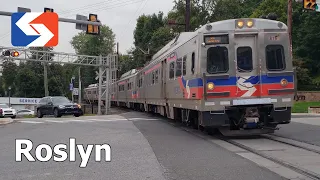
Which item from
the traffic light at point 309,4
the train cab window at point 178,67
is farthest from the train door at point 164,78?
the traffic light at point 309,4

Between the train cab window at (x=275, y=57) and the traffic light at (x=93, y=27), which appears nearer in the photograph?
the train cab window at (x=275, y=57)

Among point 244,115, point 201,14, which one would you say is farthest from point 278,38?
point 201,14

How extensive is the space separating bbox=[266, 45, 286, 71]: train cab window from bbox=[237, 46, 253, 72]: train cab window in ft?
1.69

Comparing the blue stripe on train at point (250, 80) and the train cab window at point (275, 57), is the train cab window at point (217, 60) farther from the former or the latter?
the train cab window at point (275, 57)

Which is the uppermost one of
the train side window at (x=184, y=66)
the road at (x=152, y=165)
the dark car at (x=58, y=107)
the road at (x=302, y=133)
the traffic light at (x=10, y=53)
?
the traffic light at (x=10, y=53)

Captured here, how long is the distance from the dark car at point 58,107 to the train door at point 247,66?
17157 millimetres

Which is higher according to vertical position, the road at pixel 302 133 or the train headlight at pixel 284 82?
the train headlight at pixel 284 82

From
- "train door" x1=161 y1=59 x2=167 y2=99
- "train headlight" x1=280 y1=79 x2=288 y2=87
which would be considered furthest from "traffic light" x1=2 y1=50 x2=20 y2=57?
"train headlight" x1=280 y1=79 x2=288 y2=87

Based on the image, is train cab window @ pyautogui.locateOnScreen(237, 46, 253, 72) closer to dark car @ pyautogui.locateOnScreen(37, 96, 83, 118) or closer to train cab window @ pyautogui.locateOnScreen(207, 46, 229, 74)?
train cab window @ pyautogui.locateOnScreen(207, 46, 229, 74)

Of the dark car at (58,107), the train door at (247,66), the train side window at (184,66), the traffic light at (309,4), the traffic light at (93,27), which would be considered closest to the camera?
the train door at (247,66)

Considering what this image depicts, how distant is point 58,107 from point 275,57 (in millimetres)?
17759

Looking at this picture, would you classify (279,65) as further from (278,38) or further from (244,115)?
(244,115)

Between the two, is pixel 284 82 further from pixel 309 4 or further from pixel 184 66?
pixel 309 4

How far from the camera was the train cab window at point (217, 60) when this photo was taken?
38.9 feet
